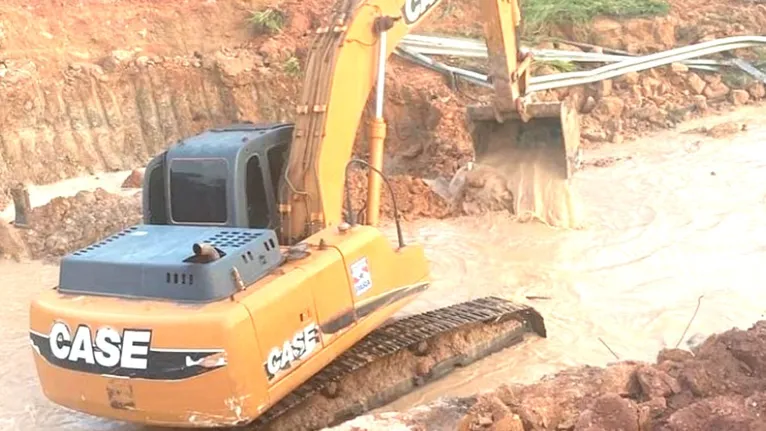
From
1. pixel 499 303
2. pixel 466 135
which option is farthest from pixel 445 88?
pixel 499 303

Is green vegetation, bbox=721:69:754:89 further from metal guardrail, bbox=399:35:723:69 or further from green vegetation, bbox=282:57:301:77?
green vegetation, bbox=282:57:301:77

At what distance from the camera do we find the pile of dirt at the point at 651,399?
12.3 feet

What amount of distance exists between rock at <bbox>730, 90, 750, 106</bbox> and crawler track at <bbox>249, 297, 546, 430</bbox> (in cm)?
822

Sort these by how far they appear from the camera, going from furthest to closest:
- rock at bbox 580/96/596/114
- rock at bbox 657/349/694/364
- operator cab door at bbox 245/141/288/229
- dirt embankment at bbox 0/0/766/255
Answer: rock at bbox 580/96/596/114 → dirt embankment at bbox 0/0/766/255 → operator cab door at bbox 245/141/288/229 → rock at bbox 657/349/694/364

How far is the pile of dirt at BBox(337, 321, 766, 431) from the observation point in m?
3.76

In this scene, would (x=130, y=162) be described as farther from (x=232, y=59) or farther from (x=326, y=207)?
(x=326, y=207)

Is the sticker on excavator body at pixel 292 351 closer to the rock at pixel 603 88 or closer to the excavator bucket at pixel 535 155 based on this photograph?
the excavator bucket at pixel 535 155

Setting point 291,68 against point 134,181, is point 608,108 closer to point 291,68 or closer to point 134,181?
point 291,68

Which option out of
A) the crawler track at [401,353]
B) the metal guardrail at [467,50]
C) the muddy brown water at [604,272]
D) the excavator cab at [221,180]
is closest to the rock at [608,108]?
the metal guardrail at [467,50]

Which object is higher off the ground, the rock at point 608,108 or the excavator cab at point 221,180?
the excavator cab at point 221,180

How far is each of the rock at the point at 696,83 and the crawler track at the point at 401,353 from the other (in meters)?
8.24

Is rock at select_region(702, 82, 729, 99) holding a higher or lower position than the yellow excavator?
lower

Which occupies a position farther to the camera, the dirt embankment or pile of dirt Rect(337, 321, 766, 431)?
the dirt embankment

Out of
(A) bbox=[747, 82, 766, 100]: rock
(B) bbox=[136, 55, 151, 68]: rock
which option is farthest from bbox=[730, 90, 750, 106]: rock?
(B) bbox=[136, 55, 151, 68]: rock
